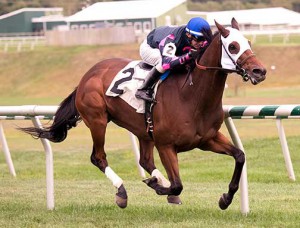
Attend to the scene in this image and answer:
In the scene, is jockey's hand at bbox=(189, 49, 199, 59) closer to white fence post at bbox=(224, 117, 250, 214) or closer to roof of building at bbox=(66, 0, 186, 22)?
white fence post at bbox=(224, 117, 250, 214)

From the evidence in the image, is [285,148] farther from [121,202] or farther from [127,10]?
[127,10]

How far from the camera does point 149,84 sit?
318 inches

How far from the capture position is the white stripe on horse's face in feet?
23.3

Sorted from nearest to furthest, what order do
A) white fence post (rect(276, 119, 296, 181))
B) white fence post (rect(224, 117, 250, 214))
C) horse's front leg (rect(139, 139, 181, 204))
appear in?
white fence post (rect(224, 117, 250, 214))
horse's front leg (rect(139, 139, 181, 204))
white fence post (rect(276, 119, 296, 181))

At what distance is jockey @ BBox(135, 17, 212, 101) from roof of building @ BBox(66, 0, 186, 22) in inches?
2372

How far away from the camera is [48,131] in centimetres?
909

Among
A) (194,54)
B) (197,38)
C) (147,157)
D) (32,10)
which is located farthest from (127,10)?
(194,54)

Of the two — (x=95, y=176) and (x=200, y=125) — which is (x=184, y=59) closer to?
(x=200, y=125)

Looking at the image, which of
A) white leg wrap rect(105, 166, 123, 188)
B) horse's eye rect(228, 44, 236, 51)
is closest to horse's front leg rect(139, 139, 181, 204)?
white leg wrap rect(105, 166, 123, 188)

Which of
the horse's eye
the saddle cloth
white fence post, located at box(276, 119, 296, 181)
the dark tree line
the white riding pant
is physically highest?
the horse's eye

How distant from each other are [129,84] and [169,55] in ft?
2.06

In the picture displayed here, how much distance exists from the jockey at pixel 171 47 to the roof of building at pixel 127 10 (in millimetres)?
60245

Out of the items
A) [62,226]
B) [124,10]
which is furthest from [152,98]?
[124,10]

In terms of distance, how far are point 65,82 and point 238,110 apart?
42.0 m
